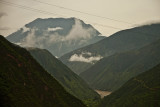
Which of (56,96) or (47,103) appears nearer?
(47,103)

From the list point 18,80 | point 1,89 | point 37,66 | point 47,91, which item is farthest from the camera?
point 37,66

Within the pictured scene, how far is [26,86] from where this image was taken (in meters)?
156

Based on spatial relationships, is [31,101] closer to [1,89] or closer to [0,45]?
[1,89]

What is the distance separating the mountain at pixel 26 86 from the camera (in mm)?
131300

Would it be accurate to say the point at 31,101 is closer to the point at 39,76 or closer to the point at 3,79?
the point at 3,79

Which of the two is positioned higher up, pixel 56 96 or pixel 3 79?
pixel 3 79

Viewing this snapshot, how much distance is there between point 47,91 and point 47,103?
49.4 feet

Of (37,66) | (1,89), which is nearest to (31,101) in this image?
(1,89)

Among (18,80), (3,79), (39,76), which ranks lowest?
(39,76)

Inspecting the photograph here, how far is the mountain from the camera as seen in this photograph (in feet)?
431

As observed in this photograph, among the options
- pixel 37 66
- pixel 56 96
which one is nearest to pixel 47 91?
pixel 56 96

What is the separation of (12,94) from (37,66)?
66.9 m

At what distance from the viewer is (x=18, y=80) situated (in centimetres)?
15562

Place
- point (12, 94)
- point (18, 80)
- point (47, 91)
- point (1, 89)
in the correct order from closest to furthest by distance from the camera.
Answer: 1. point (1, 89)
2. point (12, 94)
3. point (18, 80)
4. point (47, 91)
